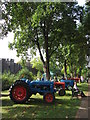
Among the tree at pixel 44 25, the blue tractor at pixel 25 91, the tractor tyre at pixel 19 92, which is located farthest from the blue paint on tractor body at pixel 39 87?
the tree at pixel 44 25

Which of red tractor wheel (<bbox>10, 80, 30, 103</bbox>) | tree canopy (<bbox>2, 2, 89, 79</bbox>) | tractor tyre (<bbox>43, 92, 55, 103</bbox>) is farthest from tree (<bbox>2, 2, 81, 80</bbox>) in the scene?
tractor tyre (<bbox>43, 92, 55, 103</bbox>)

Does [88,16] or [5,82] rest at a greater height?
[88,16]

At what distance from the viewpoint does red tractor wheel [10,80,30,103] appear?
9.89 metres

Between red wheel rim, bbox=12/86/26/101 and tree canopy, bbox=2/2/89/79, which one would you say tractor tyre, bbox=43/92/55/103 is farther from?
tree canopy, bbox=2/2/89/79

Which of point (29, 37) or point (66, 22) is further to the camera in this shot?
point (29, 37)

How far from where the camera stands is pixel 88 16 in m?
15.2

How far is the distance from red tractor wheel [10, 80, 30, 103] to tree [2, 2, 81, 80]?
383cm

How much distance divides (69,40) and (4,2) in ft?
29.8

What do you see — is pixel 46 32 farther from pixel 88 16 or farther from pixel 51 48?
pixel 88 16

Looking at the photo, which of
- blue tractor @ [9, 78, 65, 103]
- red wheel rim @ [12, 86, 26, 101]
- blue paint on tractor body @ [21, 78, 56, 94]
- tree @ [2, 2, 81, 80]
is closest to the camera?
blue tractor @ [9, 78, 65, 103]

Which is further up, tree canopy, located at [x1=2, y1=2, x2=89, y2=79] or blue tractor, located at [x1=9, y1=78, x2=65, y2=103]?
tree canopy, located at [x1=2, y1=2, x2=89, y2=79]

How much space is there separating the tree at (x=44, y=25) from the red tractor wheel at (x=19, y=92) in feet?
12.6

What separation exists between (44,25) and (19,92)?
833 centimetres

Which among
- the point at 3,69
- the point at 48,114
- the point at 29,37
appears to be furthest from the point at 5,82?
the point at 48,114
